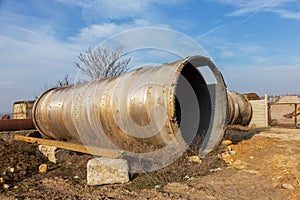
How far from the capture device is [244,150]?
725cm

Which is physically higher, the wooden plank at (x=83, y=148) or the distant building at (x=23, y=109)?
the distant building at (x=23, y=109)

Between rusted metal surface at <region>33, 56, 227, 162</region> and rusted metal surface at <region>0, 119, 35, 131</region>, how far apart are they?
58.7 inches

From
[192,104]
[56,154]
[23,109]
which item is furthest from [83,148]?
[23,109]

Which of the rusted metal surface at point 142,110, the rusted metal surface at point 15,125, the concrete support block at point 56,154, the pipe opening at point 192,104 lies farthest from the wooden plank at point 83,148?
the pipe opening at point 192,104

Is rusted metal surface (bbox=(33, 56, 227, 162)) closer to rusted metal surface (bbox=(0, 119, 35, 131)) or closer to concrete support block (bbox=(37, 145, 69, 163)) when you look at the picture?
concrete support block (bbox=(37, 145, 69, 163))

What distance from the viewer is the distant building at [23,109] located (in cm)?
1268

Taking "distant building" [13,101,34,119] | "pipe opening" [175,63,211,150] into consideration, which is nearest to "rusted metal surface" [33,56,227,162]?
"pipe opening" [175,63,211,150]

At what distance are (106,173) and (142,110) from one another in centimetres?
144

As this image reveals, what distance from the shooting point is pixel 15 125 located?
9.97m

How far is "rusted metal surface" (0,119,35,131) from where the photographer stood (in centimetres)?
966

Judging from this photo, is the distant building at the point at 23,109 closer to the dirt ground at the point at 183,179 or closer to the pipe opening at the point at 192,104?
the dirt ground at the point at 183,179

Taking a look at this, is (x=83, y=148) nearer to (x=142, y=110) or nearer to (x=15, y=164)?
(x=15, y=164)

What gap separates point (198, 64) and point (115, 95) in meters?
2.02

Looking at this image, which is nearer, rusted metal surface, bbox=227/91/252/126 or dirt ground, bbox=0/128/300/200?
dirt ground, bbox=0/128/300/200
